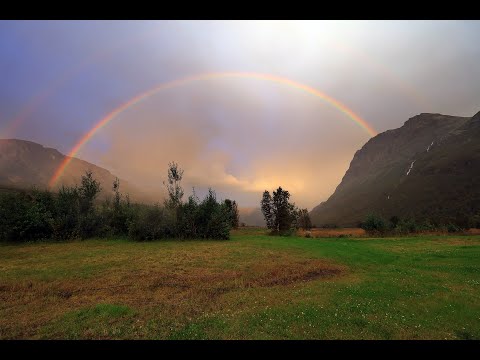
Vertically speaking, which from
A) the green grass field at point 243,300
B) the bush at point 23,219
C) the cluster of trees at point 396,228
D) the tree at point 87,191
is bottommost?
the green grass field at point 243,300

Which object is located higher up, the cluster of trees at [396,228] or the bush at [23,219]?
the bush at [23,219]

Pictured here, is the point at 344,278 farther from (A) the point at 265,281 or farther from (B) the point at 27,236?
(B) the point at 27,236

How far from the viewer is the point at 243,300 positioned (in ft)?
52.7

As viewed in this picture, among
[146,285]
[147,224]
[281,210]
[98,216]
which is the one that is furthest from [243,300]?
[281,210]

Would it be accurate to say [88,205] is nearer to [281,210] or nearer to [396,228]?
[281,210]

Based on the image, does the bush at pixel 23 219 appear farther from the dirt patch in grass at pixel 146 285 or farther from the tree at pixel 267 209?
the tree at pixel 267 209

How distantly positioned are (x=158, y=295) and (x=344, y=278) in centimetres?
1290

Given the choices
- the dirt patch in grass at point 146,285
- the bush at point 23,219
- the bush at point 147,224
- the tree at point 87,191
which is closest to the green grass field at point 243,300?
the dirt patch in grass at point 146,285

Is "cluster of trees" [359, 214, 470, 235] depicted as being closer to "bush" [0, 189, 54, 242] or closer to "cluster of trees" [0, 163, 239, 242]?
"cluster of trees" [0, 163, 239, 242]

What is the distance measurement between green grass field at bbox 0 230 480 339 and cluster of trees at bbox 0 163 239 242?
30.6 m

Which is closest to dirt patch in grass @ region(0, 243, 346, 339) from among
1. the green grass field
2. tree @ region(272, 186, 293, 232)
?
the green grass field

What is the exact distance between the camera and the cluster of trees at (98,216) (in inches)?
2137

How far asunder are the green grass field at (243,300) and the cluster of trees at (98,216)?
3065 cm

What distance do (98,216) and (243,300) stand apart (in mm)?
54262
